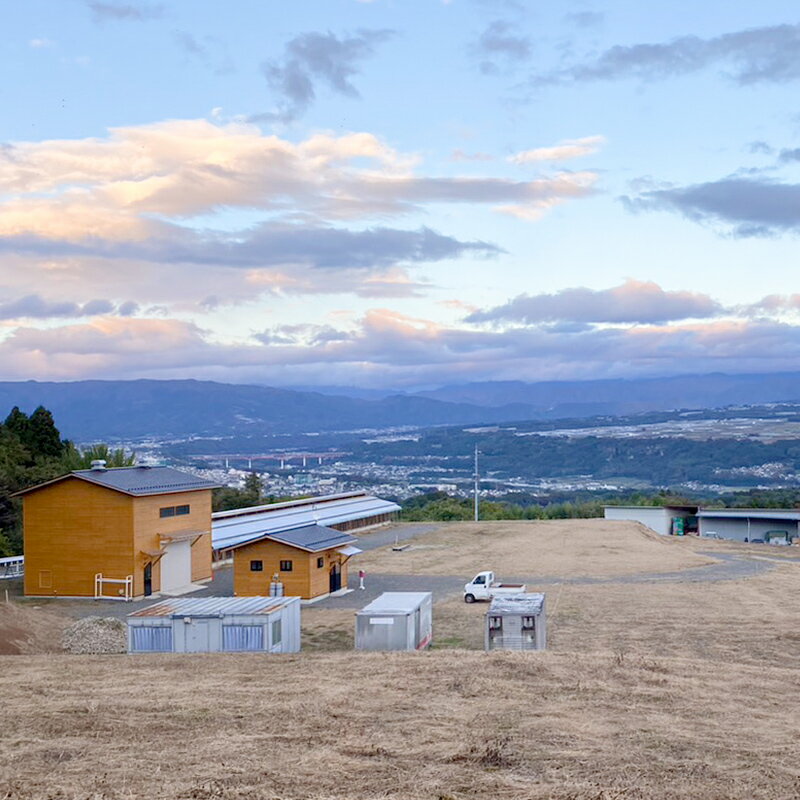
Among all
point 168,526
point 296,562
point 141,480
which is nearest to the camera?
point 296,562

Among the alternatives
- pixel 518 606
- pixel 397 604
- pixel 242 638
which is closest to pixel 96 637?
pixel 242 638

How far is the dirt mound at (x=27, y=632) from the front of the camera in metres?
29.1

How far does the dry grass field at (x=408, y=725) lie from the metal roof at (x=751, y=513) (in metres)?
47.2

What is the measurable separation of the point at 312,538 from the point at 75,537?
10.3m

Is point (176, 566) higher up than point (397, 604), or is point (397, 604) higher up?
point (397, 604)

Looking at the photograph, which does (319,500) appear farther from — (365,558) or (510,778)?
(510,778)

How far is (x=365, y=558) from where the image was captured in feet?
182

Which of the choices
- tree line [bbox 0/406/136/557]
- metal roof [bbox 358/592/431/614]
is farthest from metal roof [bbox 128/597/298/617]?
tree line [bbox 0/406/136/557]

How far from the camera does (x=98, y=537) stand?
1646 inches

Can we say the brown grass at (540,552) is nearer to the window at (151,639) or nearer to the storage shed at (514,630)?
the storage shed at (514,630)

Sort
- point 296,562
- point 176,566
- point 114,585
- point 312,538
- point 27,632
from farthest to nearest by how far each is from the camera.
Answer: point 176,566
point 312,538
point 114,585
point 296,562
point 27,632

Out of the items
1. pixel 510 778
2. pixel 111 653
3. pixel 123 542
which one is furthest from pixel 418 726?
pixel 123 542

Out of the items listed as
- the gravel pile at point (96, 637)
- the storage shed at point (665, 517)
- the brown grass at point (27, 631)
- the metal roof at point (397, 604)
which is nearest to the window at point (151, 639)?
the gravel pile at point (96, 637)

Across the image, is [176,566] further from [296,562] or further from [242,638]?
[242,638]
